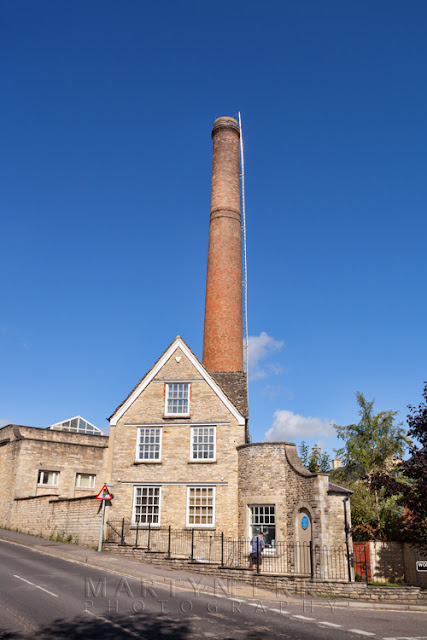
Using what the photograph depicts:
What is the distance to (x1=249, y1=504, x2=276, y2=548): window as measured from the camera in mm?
24484

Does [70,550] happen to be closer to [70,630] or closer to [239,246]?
[70,630]

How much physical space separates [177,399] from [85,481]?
13471 mm

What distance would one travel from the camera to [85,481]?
1479 inches

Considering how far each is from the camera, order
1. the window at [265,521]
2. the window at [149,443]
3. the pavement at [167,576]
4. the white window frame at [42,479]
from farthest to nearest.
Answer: the white window frame at [42,479] → the window at [149,443] → the window at [265,521] → the pavement at [167,576]

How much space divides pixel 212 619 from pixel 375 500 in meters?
22.4

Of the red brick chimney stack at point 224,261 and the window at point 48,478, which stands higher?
the red brick chimney stack at point 224,261

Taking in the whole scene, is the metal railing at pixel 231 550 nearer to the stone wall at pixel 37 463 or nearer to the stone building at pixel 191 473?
the stone building at pixel 191 473

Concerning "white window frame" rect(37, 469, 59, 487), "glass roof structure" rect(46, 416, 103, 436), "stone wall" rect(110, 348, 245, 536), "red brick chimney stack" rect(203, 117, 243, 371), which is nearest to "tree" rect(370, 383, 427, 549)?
"stone wall" rect(110, 348, 245, 536)

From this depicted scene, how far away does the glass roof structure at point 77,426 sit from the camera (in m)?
43.8

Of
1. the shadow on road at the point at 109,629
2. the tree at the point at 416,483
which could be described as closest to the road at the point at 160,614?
the shadow on road at the point at 109,629

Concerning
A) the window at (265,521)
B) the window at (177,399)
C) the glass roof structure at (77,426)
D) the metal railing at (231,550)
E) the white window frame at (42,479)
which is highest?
the glass roof structure at (77,426)

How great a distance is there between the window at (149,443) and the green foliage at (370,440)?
1524 centimetres

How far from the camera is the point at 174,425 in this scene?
91.5ft

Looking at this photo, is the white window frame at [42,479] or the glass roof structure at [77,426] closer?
the white window frame at [42,479]
